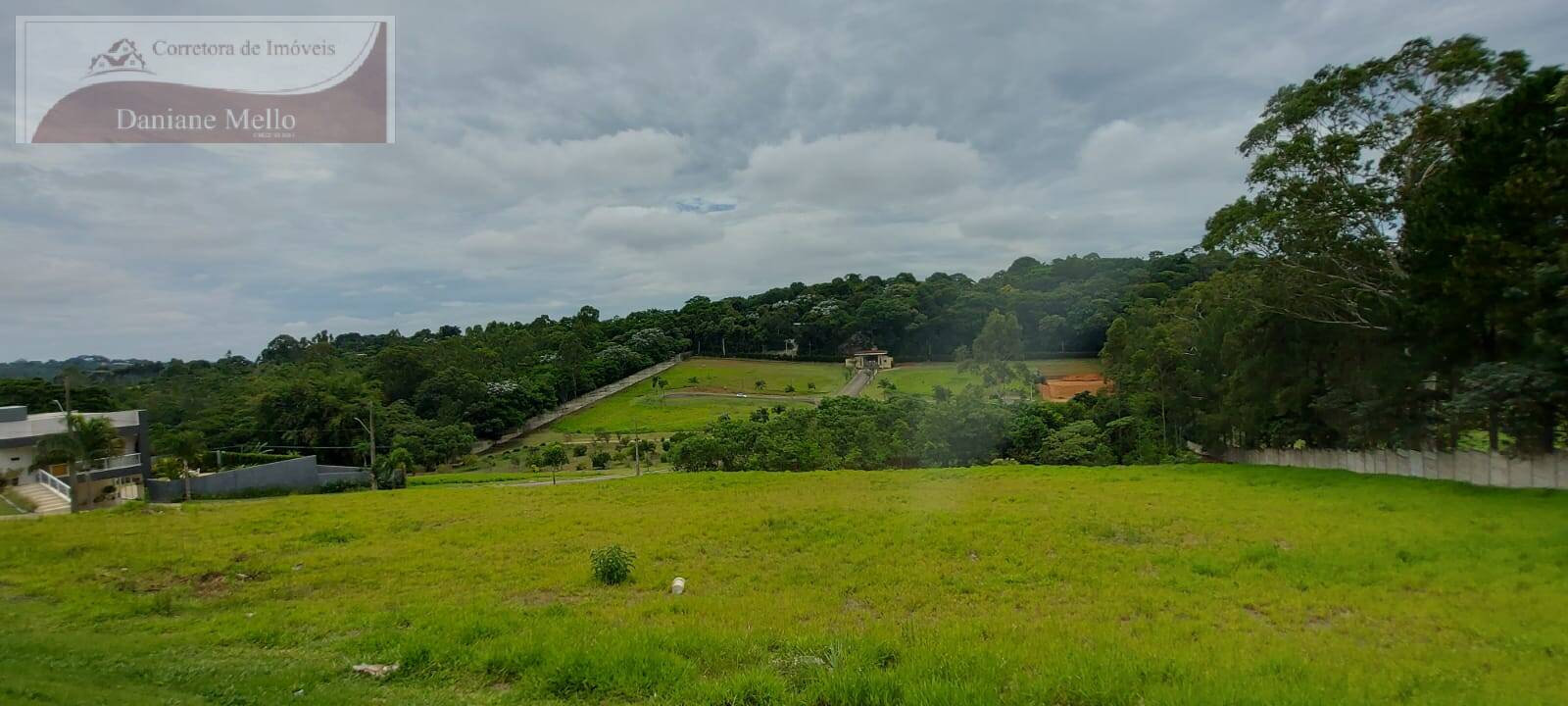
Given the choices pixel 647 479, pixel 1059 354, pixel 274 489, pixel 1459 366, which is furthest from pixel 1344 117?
pixel 274 489

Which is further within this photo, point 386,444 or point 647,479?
point 386,444

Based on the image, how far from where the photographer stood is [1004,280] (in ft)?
215

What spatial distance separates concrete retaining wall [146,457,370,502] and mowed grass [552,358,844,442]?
20818 mm

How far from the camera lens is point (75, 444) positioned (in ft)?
80.9

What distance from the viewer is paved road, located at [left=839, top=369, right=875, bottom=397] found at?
56.2m

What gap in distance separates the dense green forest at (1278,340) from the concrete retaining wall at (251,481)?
30.6 ft

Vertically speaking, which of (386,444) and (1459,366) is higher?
(1459,366)

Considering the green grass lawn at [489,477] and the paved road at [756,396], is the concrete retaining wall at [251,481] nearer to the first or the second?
the green grass lawn at [489,477]

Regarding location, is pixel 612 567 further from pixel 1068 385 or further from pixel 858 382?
pixel 858 382

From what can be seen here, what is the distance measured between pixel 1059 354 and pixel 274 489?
52.8 m

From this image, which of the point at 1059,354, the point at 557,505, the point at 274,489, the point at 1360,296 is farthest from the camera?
the point at 1059,354

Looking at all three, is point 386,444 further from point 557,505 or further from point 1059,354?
point 1059,354

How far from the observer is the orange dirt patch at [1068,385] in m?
44.5

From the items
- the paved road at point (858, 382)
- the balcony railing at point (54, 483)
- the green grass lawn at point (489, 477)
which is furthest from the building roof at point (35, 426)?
the paved road at point (858, 382)
